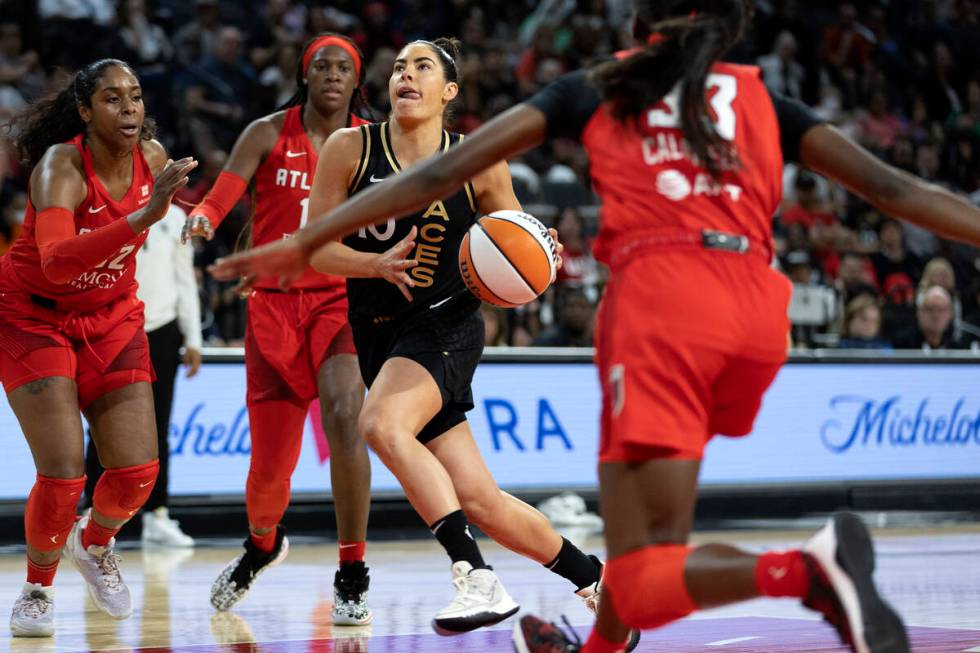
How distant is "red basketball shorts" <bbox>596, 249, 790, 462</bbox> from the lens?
3236 millimetres

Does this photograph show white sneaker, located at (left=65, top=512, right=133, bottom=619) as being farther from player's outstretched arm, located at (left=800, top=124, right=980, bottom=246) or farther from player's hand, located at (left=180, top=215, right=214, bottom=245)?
player's outstretched arm, located at (left=800, top=124, right=980, bottom=246)

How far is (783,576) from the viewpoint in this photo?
3.08m

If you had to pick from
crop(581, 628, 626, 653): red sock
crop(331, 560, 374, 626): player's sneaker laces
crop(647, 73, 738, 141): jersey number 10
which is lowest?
crop(331, 560, 374, 626): player's sneaker laces

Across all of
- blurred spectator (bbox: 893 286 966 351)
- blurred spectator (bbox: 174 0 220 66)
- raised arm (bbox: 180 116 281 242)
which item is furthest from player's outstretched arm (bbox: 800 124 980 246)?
blurred spectator (bbox: 174 0 220 66)

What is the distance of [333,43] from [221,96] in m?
7.78

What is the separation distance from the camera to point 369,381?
5.33m

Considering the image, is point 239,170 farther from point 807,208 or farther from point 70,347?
point 807,208

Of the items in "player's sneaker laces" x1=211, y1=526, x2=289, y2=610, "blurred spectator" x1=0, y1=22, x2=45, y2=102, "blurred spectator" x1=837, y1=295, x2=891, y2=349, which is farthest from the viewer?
"blurred spectator" x1=0, y1=22, x2=45, y2=102

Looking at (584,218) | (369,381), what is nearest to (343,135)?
(369,381)

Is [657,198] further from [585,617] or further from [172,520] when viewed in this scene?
[172,520]

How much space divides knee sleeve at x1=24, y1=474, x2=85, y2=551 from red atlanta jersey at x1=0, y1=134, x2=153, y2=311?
27.0 inches

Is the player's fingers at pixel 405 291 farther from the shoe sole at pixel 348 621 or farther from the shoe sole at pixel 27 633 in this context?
the shoe sole at pixel 27 633

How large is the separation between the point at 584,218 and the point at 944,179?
4.85 m

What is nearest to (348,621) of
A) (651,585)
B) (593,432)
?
(651,585)
